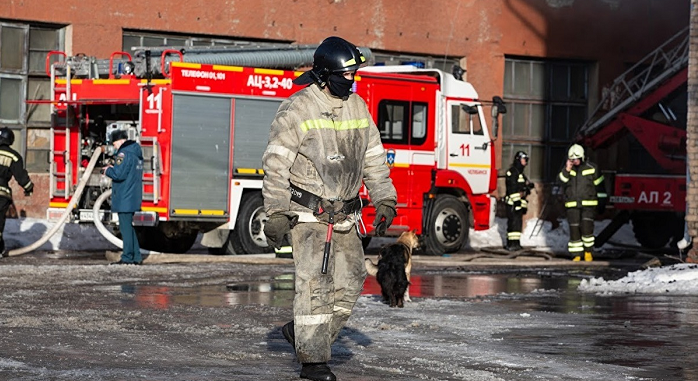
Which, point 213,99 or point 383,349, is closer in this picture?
point 383,349

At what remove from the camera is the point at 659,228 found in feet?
80.7

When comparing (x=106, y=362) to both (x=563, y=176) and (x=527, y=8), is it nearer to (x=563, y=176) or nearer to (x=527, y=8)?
(x=563, y=176)

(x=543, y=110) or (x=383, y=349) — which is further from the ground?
(x=543, y=110)

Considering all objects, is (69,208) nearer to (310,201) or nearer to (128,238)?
(128,238)

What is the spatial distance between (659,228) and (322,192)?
18.5m

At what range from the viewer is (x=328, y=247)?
7020 millimetres

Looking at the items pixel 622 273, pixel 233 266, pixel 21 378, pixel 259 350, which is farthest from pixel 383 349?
pixel 622 273

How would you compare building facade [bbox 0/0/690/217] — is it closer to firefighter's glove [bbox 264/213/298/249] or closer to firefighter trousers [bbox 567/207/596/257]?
firefighter trousers [bbox 567/207/596/257]

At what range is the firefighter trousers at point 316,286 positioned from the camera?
22.9 feet

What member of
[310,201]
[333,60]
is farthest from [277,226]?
[333,60]

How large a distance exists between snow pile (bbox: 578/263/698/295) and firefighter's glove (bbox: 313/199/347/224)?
7.34m

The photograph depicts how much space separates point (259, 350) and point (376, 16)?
17520 millimetres

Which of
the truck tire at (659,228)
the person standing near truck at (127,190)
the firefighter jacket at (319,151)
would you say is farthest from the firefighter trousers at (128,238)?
the truck tire at (659,228)

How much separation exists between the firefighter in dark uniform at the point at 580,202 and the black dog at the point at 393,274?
28.7 ft
